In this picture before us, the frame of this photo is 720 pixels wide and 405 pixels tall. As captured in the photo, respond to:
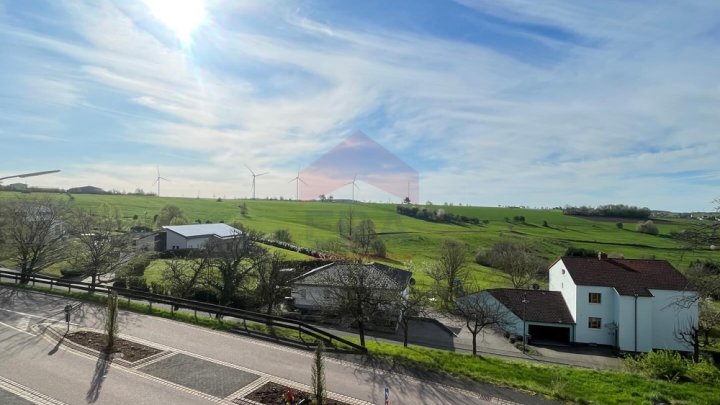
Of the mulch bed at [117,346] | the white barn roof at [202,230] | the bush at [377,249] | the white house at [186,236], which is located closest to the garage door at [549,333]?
the mulch bed at [117,346]

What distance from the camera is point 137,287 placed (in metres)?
43.2

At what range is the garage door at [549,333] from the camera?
1704 inches

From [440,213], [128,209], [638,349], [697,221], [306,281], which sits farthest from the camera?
[440,213]

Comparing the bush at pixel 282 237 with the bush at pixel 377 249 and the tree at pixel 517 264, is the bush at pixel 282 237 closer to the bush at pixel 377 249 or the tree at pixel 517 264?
the bush at pixel 377 249

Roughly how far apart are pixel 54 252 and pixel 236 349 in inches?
1357

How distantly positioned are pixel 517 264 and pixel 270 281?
3952 centimetres

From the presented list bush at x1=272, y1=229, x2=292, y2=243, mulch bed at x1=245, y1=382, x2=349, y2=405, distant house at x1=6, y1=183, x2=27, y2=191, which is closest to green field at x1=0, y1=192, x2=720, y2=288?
bush at x1=272, y1=229, x2=292, y2=243

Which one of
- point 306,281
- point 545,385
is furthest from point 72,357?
point 306,281

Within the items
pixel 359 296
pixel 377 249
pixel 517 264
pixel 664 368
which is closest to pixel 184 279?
pixel 359 296

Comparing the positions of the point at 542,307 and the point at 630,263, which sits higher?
the point at 630,263

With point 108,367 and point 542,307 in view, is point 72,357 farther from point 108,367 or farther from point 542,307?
point 542,307

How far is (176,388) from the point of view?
49.8 feet

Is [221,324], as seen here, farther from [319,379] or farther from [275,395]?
[319,379]

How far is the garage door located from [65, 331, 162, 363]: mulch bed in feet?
120
